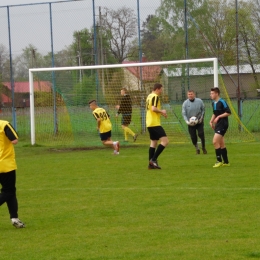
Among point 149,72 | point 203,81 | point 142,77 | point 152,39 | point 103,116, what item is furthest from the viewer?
point 152,39

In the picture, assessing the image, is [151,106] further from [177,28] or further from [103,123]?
[177,28]

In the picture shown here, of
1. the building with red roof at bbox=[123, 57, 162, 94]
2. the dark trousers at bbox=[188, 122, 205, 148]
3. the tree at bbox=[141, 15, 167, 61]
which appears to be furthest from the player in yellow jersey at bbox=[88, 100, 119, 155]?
the tree at bbox=[141, 15, 167, 61]

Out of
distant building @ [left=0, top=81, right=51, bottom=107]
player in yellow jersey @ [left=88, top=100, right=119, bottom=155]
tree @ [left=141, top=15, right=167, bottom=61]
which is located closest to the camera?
player in yellow jersey @ [left=88, top=100, right=119, bottom=155]

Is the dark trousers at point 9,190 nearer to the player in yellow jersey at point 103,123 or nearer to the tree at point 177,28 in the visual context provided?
the player in yellow jersey at point 103,123

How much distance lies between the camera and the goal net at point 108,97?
73.2 ft

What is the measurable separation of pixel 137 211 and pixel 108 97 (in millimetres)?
13841

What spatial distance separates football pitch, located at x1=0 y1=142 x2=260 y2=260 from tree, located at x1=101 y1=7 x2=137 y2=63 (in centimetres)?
1035

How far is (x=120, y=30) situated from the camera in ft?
88.9

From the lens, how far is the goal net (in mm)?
22297

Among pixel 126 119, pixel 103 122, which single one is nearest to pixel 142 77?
pixel 126 119

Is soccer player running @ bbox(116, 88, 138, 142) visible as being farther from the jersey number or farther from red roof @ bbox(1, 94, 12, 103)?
red roof @ bbox(1, 94, 12, 103)

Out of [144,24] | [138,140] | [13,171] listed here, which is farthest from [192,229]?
[144,24]

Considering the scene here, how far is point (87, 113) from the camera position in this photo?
22938 mm

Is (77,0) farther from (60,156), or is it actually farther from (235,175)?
(235,175)
